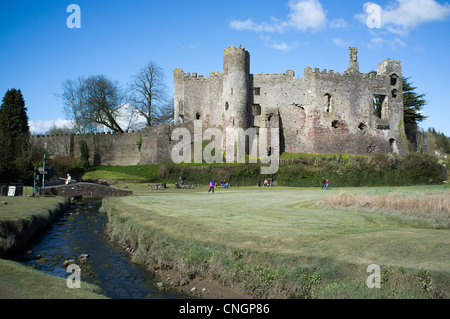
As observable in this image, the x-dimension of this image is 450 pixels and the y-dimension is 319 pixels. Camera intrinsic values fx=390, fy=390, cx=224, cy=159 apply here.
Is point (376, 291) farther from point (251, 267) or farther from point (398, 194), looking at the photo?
point (398, 194)

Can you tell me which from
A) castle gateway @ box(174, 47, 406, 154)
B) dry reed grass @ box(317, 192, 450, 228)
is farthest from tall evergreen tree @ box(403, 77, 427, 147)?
dry reed grass @ box(317, 192, 450, 228)

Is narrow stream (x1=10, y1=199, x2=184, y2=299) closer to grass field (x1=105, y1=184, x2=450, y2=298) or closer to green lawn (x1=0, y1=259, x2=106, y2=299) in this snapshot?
grass field (x1=105, y1=184, x2=450, y2=298)

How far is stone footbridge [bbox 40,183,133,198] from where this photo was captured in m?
30.8

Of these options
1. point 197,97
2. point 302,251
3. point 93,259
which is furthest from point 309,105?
point 302,251

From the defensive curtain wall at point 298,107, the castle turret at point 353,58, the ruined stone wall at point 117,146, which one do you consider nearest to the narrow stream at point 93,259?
the ruined stone wall at point 117,146

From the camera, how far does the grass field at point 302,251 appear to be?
7.49m

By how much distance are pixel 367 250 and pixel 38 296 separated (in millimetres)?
6885

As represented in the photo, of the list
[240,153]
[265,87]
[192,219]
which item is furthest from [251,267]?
[265,87]

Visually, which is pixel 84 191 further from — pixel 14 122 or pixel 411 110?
pixel 411 110

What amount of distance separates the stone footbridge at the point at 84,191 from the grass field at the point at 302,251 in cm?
1723

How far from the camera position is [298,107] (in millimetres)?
47062

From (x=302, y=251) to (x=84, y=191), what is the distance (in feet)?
89.7

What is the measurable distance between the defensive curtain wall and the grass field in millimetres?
31714
